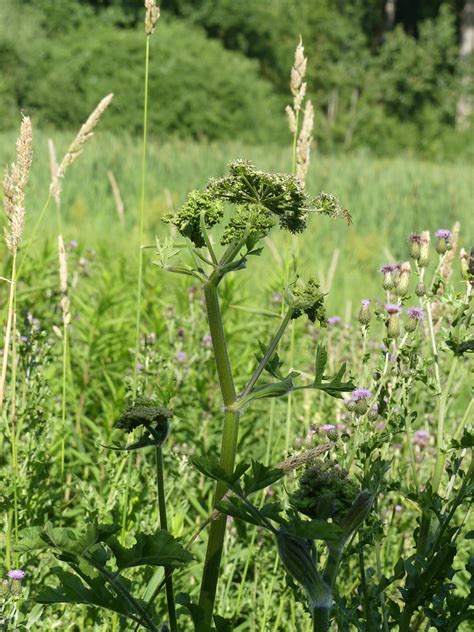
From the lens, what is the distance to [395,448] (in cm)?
335

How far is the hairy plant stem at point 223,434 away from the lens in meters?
1.44

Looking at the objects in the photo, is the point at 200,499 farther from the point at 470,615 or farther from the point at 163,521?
the point at 163,521

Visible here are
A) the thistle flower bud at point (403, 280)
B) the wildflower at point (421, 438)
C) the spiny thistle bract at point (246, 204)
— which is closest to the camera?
the spiny thistle bract at point (246, 204)

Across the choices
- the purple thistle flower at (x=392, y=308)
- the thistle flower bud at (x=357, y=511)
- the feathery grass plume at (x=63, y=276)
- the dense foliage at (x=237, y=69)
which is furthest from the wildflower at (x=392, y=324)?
the dense foliage at (x=237, y=69)

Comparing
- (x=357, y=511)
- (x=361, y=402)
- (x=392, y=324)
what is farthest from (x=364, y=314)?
(x=357, y=511)

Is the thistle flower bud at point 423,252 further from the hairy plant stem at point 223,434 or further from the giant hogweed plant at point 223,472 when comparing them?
the hairy plant stem at point 223,434

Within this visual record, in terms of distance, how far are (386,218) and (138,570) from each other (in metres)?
9.12

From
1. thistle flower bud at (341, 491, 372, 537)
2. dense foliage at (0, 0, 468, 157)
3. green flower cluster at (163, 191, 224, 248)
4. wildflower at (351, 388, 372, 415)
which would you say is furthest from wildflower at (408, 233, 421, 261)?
dense foliage at (0, 0, 468, 157)

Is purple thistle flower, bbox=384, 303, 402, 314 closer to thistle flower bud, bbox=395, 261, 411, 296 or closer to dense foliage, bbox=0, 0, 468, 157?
thistle flower bud, bbox=395, 261, 411, 296

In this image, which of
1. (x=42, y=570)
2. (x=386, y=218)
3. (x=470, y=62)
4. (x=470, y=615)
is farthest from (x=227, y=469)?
(x=470, y=62)

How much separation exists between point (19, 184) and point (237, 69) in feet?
87.1

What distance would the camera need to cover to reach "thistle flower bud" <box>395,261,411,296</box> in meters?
2.13

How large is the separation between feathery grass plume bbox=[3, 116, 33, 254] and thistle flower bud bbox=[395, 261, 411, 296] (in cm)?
83

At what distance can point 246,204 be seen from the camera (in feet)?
4.76
